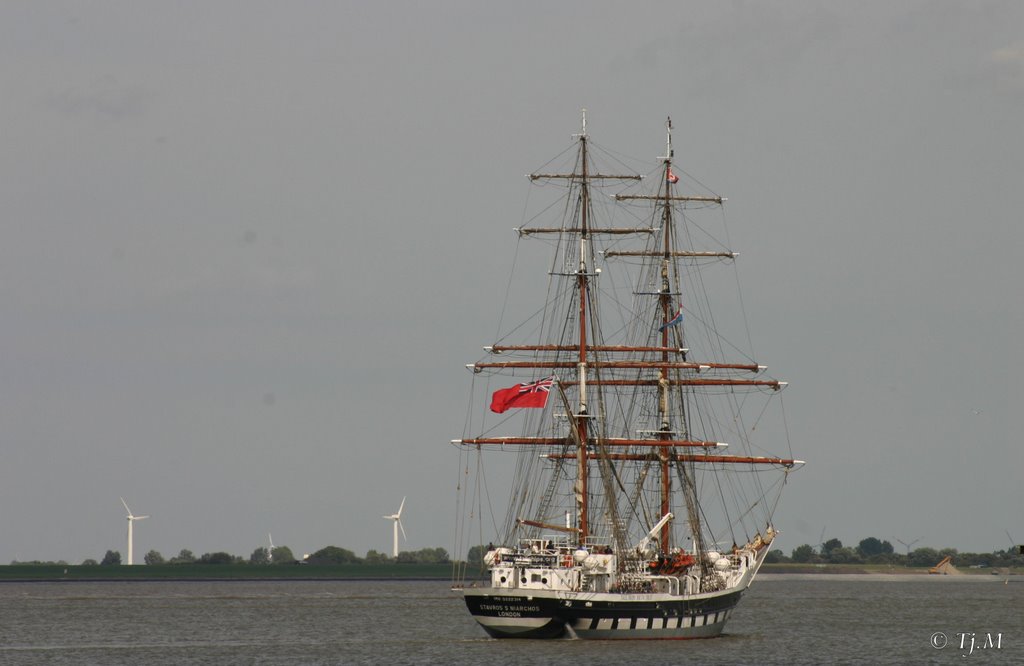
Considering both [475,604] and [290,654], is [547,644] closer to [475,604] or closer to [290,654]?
[475,604]

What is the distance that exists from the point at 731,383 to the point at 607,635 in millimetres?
43727

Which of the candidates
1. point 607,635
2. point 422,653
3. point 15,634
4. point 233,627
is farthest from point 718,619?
point 15,634

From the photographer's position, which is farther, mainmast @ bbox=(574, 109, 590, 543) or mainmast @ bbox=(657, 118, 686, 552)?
mainmast @ bbox=(657, 118, 686, 552)

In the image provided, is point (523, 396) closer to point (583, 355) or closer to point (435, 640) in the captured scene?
point (583, 355)

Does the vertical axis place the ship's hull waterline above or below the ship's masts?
below

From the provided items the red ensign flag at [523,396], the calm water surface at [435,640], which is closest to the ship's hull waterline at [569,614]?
the calm water surface at [435,640]

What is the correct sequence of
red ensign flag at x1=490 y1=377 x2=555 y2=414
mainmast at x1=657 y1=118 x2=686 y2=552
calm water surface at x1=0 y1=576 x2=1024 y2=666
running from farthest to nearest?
1. mainmast at x1=657 y1=118 x2=686 y2=552
2. red ensign flag at x1=490 y1=377 x2=555 y2=414
3. calm water surface at x1=0 y1=576 x2=1024 y2=666

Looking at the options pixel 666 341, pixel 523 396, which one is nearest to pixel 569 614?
pixel 523 396

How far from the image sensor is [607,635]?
115188 mm

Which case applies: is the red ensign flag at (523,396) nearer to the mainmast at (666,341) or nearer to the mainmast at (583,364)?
the mainmast at (583,364)

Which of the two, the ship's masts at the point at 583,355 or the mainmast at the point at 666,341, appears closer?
the ship's masts at the point at 583,355

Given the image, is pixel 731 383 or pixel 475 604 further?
pixel 731 383

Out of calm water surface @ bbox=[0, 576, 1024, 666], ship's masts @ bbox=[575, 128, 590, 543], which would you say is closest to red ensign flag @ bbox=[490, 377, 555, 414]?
ship's masts @ bbox=[575, 128, 590, 543]

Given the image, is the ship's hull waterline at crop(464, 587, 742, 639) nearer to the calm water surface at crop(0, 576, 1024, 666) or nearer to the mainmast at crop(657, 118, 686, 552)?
the calm water surface at crop(0, 576, 1024, 666)
